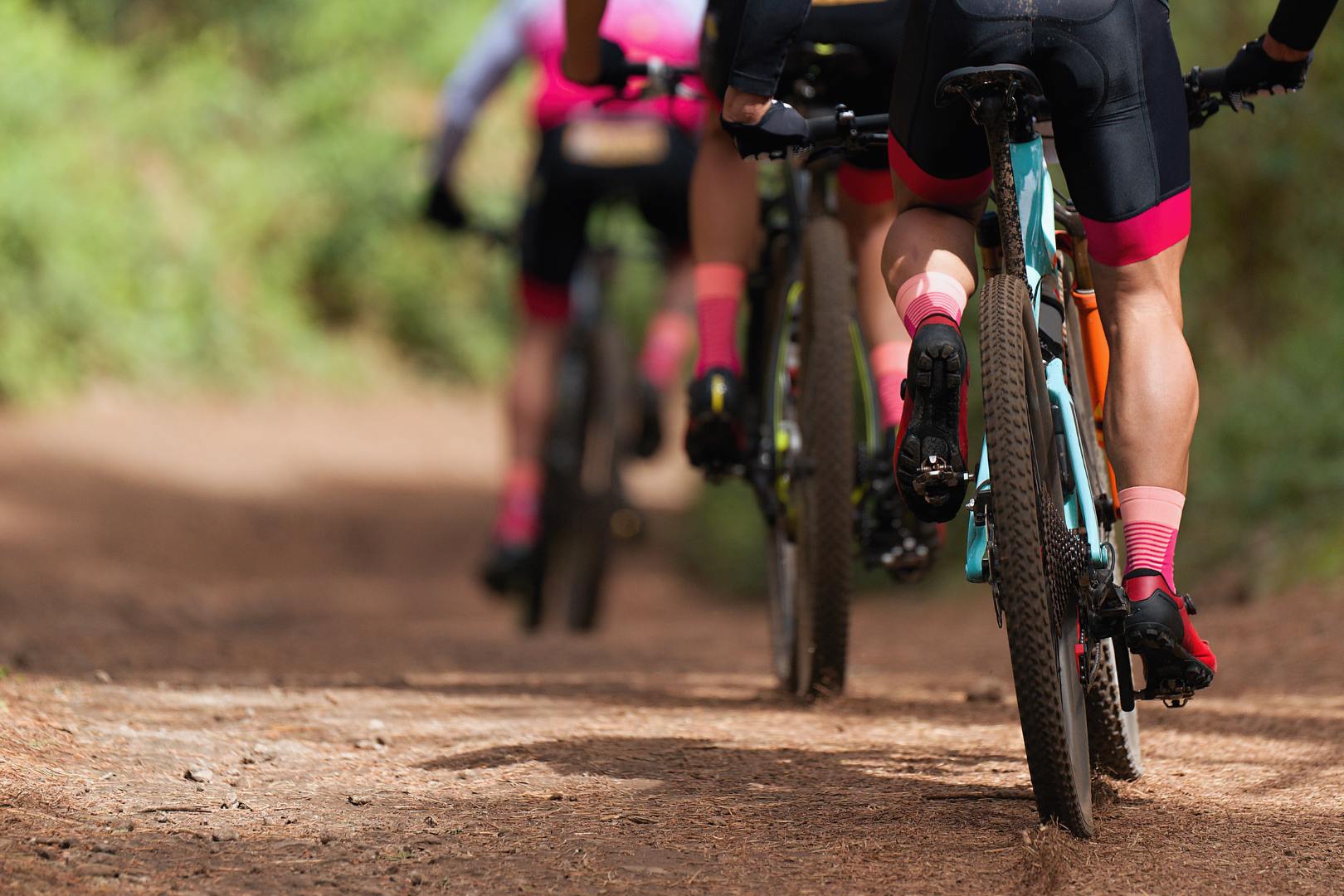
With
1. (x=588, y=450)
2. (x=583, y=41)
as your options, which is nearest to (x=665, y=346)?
(x=588, y=450)

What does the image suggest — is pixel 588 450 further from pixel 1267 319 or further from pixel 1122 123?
pixel 1122 123

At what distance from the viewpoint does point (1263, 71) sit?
257 cm

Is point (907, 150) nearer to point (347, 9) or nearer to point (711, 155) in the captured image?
point (711, 155)

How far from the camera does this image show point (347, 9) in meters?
14.0

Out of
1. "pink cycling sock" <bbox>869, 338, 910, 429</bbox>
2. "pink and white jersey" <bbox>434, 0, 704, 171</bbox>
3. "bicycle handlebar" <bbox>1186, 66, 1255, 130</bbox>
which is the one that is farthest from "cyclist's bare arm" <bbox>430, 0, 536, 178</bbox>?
"bicycle handlebar" <bbox>1186, 66, 1255, 130</bbox>

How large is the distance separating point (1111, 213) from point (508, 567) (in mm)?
4029

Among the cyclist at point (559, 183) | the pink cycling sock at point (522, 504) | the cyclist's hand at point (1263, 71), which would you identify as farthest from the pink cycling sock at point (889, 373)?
the pink cycling sock at point (522, 504)

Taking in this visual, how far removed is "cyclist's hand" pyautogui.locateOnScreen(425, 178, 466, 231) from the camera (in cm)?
633

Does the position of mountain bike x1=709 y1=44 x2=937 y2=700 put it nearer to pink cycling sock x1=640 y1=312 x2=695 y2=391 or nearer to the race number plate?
the race number plate

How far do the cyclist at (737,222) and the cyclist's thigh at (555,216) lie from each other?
187 cm

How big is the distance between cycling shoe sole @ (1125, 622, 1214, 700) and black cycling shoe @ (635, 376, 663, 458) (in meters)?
3.79

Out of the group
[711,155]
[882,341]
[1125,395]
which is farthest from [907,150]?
[711,155]

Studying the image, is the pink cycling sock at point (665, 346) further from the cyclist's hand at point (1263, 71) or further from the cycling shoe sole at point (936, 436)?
the cycling shoe sole at point (936, 436)

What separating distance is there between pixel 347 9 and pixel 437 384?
3.44m
